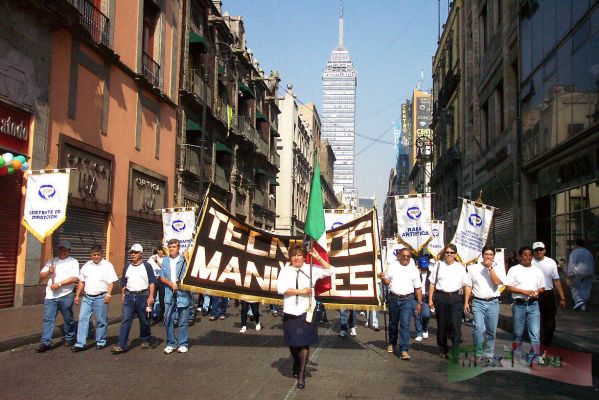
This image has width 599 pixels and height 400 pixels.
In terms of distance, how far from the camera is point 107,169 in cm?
1941

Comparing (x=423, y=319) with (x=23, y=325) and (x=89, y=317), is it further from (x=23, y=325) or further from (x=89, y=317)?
(x=23, y=325)

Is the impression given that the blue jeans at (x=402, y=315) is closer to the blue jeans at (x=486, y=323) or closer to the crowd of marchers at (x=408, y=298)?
the crowd of marchers at (x=408, y=298)

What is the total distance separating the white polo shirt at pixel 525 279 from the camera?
27.7 feet

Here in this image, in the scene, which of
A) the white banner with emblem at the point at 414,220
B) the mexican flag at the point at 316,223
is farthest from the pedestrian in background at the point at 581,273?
the mexican flag at the point at 316,223

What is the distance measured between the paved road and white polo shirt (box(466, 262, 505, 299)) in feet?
3.87

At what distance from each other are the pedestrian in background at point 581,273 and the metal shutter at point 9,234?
14147mm

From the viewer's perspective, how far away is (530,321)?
8.39m

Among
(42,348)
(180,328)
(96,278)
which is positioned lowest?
A: (42,348)

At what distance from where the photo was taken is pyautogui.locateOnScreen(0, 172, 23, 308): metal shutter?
13992mm

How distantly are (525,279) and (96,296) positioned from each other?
6886 millimetres

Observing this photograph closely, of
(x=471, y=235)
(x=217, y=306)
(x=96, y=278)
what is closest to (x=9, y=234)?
(x=217, y=306)

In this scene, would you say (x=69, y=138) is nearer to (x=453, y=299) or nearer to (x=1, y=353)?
(x=1, y=353)

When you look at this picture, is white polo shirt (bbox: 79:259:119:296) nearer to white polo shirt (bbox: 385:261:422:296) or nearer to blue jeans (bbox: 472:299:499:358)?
white polo shirt (bbox: 385:261:422:296)

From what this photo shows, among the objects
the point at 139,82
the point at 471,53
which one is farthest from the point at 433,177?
the point at 139,82
